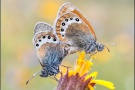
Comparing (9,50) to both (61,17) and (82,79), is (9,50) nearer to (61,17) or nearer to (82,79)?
(61,17)

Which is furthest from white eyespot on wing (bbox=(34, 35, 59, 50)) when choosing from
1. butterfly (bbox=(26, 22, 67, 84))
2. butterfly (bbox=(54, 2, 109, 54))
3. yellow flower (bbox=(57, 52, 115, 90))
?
yellow flower (bbox=(57, 52, 115, 90))

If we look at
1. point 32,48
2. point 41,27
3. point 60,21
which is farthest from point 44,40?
point 32,48

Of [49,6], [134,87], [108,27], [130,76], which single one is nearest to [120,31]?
[108,27]

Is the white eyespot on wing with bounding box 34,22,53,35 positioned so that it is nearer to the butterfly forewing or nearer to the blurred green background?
the butterfly forewing

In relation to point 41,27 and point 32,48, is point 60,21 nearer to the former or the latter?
point 41,27

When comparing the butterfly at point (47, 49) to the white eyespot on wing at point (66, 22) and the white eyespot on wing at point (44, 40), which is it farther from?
the white eyespot on wing at point (66, 22)

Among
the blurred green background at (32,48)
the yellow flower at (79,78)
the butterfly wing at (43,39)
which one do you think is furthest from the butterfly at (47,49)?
the blurred green background at (32,48)
